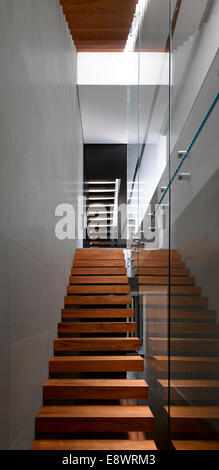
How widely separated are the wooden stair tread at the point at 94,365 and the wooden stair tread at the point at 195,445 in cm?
148

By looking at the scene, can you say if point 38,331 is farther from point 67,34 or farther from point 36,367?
point 67,34

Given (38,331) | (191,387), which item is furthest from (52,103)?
(191,387)

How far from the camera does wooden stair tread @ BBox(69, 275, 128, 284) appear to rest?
201 inches

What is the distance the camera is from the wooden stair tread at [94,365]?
338cm

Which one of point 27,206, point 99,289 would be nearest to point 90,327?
point 99,289

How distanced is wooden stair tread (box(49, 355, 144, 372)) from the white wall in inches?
5.0

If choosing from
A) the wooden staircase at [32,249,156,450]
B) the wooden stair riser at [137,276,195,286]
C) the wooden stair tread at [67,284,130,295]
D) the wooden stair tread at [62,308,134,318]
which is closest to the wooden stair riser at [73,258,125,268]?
the wooden staircase at [32,249,156,450]

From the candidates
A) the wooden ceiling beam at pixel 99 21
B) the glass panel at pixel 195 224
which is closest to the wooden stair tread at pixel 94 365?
the glass panel at pixel 195 224

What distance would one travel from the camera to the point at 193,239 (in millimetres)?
1655

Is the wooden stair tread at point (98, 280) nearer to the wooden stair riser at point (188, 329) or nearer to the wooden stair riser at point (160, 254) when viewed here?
the wooden stair riser at point (160, 254)

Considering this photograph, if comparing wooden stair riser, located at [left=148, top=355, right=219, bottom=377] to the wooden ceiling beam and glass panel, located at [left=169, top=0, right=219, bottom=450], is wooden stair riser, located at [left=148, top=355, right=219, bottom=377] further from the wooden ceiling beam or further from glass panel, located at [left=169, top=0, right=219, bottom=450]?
the wooden ceiling beam

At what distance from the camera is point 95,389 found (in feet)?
9.99

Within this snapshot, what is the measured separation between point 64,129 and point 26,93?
7.24 feet

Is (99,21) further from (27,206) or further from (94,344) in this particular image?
(94,344)
